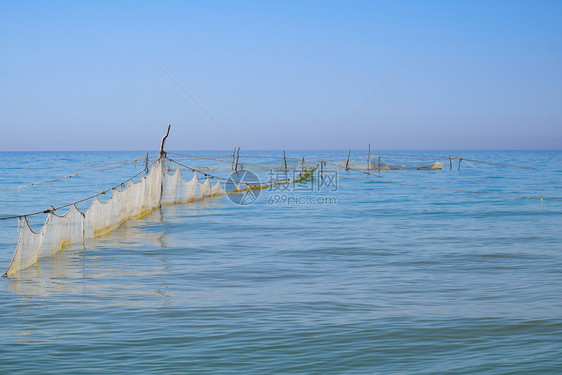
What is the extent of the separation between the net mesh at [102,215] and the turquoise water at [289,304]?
12.0 inches

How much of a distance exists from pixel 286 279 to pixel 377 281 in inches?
59.4

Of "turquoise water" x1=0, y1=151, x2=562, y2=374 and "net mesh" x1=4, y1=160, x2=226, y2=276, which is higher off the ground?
"net mesh" x1=4, y1=160, x2=226, y2=276

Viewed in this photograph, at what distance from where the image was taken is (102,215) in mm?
14211

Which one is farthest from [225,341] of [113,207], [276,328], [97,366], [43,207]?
[43,207]

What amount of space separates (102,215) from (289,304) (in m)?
7.60

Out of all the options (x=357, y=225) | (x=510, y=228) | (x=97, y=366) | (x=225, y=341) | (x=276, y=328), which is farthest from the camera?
(x=357, y=225)

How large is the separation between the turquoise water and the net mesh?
1.00 ft

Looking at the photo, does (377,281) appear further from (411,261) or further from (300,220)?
(300,220)

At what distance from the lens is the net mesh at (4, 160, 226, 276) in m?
9.99

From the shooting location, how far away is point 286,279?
988 cm

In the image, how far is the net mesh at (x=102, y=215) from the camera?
32.8 feet

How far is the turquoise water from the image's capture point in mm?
6133

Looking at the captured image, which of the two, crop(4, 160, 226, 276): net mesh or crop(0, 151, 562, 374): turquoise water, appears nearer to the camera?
crop(0, 151, 562, 374): turquoise water

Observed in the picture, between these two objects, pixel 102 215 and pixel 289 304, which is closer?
pixel 289 304
